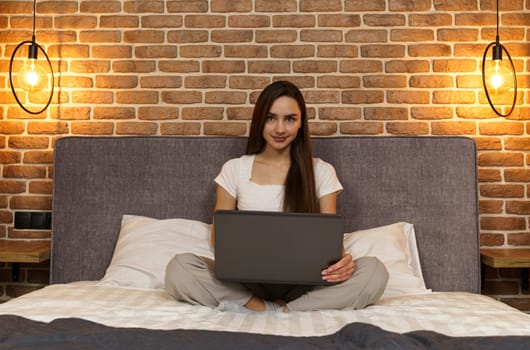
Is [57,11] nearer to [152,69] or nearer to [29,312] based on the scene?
[152,69]

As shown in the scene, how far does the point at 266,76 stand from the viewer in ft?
10.00

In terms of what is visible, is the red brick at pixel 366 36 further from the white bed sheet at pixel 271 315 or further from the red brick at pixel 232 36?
the white bed sheet at pixel 271 315

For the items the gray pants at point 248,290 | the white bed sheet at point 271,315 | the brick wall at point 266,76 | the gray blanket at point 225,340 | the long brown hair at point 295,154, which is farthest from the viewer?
the brick wall at point 266,76

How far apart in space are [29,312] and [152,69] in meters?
1.53

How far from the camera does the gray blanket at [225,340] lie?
1.44 m

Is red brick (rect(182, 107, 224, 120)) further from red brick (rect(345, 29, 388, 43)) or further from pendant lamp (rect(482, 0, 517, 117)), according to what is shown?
pendant lamp (rect(482, 0, 517, 117))

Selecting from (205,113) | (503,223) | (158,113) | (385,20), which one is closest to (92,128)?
(158,113)

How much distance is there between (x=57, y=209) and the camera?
2.81 meters

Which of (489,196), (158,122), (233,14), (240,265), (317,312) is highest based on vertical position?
(233,14)

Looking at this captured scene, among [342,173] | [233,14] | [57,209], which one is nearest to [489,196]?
[342,173]

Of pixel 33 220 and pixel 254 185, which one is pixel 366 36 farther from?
pixel 33 220

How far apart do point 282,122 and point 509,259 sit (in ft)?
3.84

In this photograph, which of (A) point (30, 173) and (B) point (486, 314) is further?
(A) point (30, 173)

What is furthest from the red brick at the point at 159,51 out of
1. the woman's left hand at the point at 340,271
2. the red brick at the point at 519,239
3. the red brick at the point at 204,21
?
the red brick at the point at 519,239
